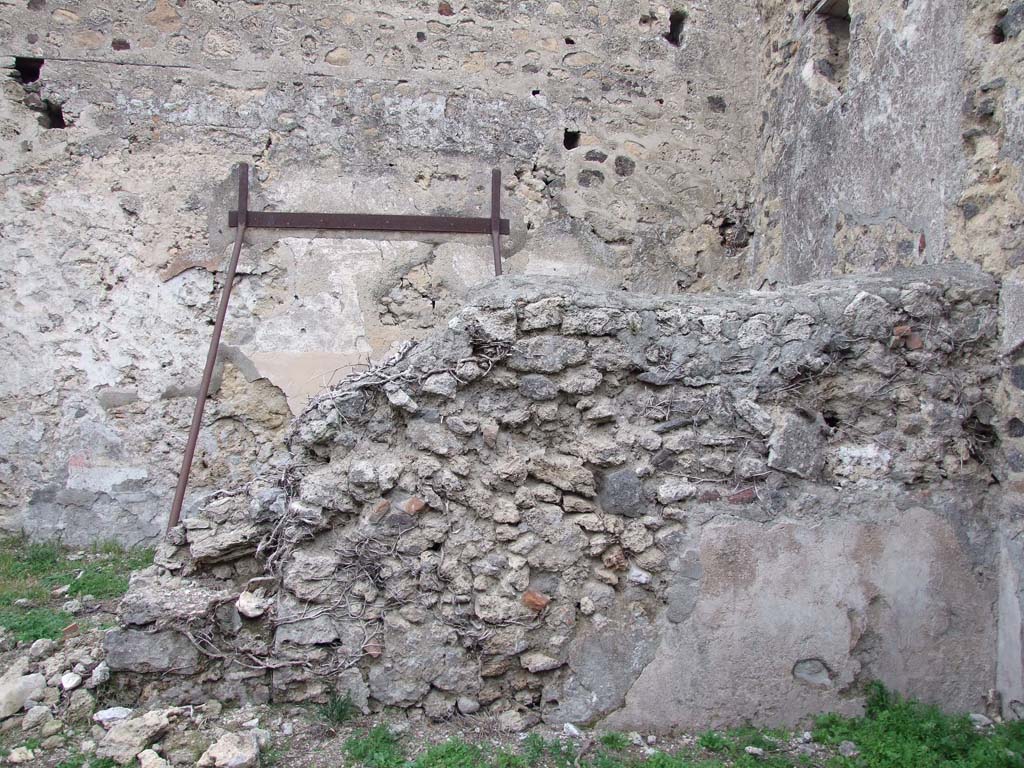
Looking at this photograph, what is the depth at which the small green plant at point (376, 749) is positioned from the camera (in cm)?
242

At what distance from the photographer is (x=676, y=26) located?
5.31 metres

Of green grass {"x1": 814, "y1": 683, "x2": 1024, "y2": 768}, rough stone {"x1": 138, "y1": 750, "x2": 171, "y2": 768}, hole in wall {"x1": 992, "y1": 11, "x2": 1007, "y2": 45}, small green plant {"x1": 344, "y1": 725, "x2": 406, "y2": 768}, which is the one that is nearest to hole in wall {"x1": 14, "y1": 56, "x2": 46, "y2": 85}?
rough stone {"x1": 138, "y1": 750, "x2": 171, "y2": 768}

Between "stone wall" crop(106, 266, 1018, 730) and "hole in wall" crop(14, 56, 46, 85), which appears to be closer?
"stone wall" crop(106, 266, 1018, 730)

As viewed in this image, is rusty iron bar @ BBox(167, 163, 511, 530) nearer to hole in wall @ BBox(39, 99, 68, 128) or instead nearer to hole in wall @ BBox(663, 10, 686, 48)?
hole in wall @ BBox(39, 99, 68, 128)

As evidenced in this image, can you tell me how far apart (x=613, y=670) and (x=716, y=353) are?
45.9 inches

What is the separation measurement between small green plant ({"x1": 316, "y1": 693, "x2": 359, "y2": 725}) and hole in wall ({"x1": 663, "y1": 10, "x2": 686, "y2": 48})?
4.52 metres

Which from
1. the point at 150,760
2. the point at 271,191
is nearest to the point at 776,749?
the point at 150,760

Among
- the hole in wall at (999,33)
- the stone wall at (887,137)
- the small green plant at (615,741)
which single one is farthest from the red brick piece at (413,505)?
the hole in wall at (999,33)

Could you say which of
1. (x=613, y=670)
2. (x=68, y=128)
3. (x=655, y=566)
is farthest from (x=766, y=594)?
(x=68, y=128)

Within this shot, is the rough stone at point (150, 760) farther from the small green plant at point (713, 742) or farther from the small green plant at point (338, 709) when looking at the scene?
the small green plant at point (713, 742)

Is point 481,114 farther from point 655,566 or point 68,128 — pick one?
point 655,566

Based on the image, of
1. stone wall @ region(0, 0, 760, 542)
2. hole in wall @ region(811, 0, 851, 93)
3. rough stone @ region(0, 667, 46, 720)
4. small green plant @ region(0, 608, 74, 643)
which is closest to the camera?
rough stone @ region(0, 667, 46, 720)

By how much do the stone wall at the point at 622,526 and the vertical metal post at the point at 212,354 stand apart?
4.67 ft

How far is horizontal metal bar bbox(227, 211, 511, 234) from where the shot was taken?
15.2 ft
